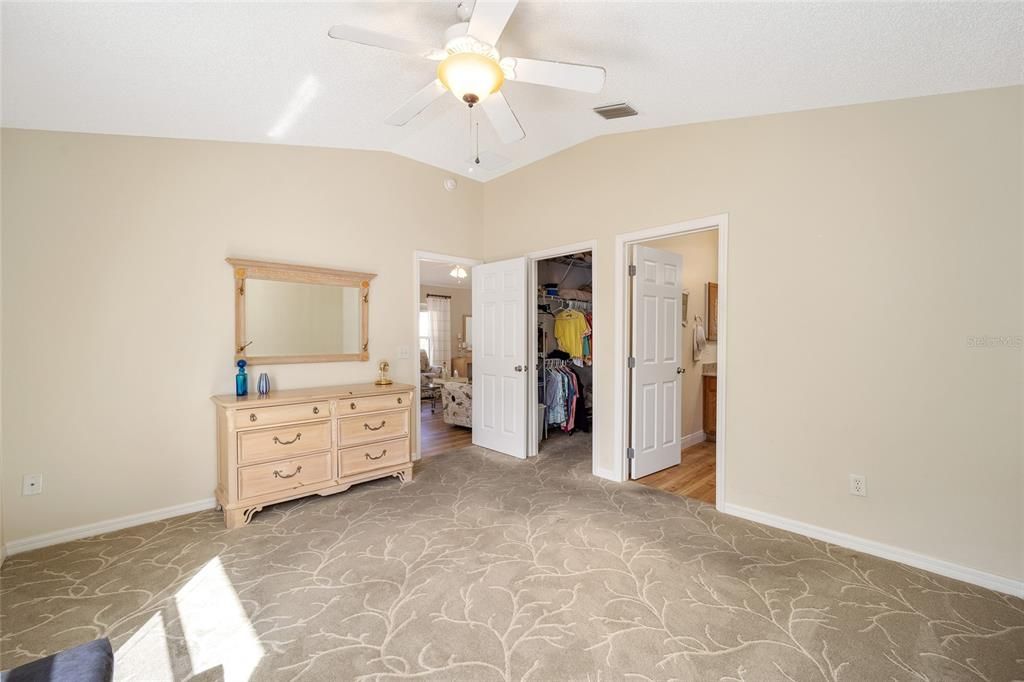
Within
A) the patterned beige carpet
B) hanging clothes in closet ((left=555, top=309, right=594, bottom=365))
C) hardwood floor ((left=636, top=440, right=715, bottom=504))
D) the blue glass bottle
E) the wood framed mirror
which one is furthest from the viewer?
hanging clothes in closet ((left=555, top=309, right=594, bottom=365))

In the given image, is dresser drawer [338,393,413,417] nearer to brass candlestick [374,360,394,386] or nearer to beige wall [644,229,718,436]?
brass candlestick [374,360,394,386]

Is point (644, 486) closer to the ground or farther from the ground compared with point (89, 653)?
closer to the ground

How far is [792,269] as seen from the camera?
2.77 metres

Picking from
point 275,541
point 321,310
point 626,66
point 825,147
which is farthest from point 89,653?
point 825,147

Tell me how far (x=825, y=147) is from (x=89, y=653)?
4.00 metres

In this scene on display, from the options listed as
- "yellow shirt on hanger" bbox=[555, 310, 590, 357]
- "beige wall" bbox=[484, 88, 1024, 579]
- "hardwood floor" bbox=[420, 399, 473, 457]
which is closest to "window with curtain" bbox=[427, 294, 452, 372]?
"hardwood floor" bbox=[420, 399, 473, 457]

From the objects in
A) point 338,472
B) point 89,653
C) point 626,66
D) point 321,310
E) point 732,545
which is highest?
point 626,66

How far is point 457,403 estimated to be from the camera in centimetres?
571

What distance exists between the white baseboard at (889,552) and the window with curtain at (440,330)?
7.55m

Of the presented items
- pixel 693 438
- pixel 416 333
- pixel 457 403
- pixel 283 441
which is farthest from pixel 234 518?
pixel 693 438

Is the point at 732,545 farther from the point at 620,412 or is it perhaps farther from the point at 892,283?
the point at 892,283

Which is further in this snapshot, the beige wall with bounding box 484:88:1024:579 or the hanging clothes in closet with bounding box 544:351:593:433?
the hanging clothes in closet with bounding box 544:351:593:433

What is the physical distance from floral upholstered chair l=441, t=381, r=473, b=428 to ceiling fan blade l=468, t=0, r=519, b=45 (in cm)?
419

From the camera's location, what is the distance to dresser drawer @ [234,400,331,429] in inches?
111
